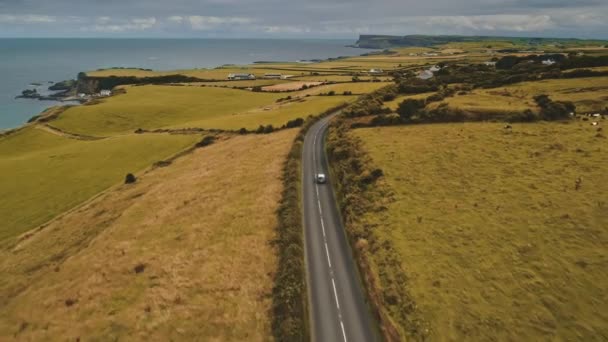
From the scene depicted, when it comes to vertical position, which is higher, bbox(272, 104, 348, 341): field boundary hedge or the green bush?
the green bush

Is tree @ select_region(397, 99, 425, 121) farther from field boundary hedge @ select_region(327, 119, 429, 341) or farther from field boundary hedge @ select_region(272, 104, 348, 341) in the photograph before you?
field boundary hedge @ select_region(272, 104, 348, 341)

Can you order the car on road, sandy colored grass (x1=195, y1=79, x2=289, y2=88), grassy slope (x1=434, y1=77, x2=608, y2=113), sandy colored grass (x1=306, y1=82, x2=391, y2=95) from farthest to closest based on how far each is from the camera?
sandy colored grass (x1=195, y1=79, x2=289, y2=88) → sandy colored grass (x1=306, y1=82, x2=391, y2=95) → grassy slope (x1=434, y1=77, x2=608, y2=113) → the car on road

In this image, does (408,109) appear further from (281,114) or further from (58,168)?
(58,168)

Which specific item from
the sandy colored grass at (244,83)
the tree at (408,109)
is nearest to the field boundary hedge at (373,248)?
the tree at (408,109)

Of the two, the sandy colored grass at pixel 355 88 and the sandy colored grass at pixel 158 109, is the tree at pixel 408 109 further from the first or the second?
the sandy colored grass at pixel 158 109

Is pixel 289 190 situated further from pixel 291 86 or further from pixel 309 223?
pixel 291 86

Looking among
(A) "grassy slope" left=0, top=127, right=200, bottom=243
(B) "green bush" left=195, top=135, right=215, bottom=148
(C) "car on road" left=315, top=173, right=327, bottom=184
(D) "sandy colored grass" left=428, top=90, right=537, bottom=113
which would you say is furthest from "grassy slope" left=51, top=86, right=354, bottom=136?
(C) "car on road" left=315, top=173, right=327, bottom=184

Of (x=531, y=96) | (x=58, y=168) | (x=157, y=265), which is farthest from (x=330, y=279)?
(x=531, y=96)
